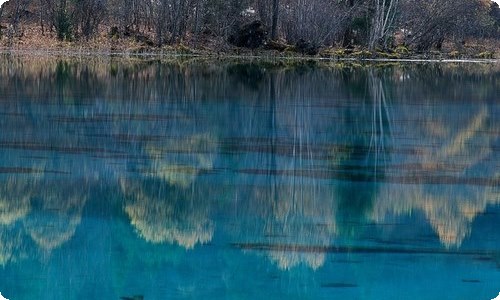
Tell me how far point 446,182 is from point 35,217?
Result: 5.12m

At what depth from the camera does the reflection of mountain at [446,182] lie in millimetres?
10344

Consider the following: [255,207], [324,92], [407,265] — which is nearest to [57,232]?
[255,207]

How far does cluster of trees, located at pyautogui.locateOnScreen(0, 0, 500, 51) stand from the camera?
51844mm

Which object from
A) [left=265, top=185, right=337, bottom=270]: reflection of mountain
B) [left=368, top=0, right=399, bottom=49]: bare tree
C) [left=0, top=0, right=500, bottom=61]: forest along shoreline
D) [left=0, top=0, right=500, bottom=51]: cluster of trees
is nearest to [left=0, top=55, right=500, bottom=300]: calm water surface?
[left=265, top=185, right=337, bottom=270]: reflection of mountain

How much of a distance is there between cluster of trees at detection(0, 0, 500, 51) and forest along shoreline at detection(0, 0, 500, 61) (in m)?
0.05

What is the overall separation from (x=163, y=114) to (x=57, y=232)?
31.8 feet

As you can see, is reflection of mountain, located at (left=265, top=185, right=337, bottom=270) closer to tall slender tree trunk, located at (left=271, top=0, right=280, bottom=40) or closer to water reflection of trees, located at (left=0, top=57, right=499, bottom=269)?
water reflection of trees, located at (left=0, top=57, right=499, bottom=269)

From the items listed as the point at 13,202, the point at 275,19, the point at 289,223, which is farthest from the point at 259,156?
the point at 275,19

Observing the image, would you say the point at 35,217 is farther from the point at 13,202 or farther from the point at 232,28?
the point at 232,28

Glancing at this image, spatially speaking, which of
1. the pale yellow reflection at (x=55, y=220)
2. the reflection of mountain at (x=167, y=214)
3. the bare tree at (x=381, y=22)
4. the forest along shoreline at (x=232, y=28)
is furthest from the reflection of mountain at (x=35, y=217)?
the bare tree at (x=381, y=22)

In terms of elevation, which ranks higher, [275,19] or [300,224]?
[275,19]

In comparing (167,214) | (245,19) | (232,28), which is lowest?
(167,214)

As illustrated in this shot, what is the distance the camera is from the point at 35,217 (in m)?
9.88

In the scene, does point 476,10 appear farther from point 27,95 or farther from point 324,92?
point 27,95
